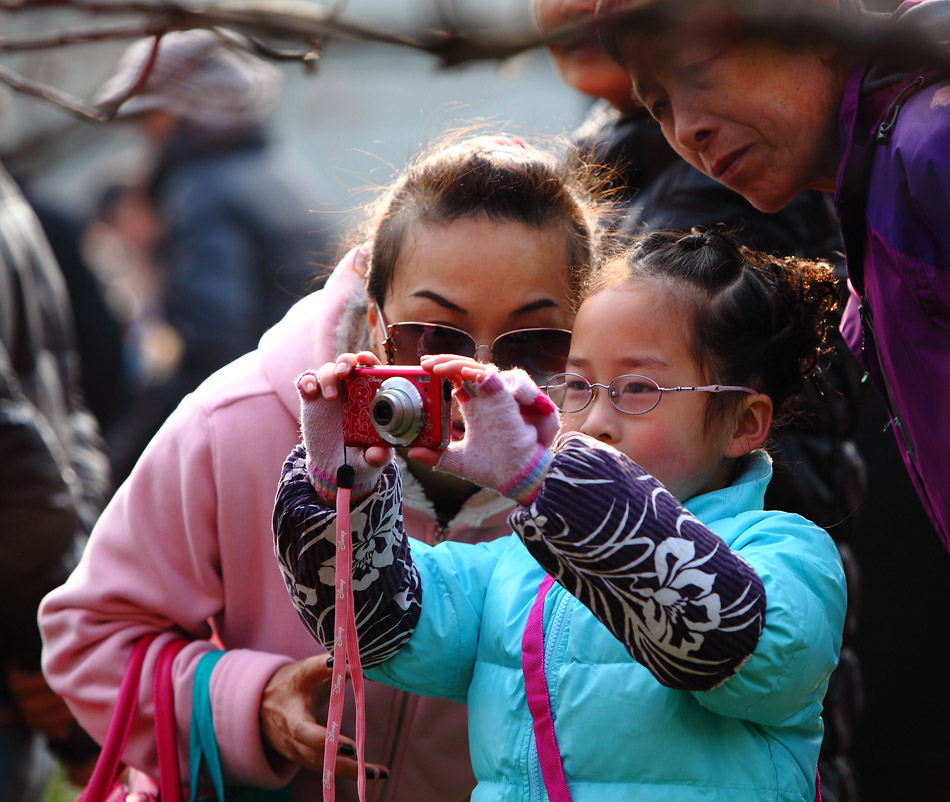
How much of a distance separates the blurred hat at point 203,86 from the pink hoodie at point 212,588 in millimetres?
2556

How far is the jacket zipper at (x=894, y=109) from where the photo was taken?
1.54 m

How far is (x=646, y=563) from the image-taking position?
1.39 m

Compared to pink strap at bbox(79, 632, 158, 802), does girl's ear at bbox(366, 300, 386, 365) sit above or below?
above

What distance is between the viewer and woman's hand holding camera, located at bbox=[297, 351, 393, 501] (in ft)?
4.85

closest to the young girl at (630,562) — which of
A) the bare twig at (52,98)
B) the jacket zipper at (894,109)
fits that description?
the jacket zipper at (894,109)

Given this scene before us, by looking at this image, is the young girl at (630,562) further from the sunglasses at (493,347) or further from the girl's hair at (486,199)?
the girl's hair at (486,199)

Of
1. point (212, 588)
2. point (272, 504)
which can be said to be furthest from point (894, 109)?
point (212, 588)

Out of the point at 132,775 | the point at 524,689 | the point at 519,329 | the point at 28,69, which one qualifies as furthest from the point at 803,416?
the point at 28,69

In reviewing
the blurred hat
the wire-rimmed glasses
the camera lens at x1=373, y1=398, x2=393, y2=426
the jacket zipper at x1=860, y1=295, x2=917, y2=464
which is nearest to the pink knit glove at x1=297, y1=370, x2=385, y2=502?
the camera lens at x1=373, y1=398, x2=393, y2=426

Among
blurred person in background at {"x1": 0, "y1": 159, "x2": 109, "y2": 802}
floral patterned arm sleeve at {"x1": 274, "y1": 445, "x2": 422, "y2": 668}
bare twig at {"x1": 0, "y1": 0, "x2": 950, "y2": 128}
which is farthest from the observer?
blurred person in background at {"x1": 0, "y1": 159, "x2": 109, "y2": 802}

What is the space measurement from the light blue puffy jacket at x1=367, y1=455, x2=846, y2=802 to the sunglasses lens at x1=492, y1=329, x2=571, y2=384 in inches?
15.0

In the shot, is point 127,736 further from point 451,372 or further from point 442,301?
point 451,372

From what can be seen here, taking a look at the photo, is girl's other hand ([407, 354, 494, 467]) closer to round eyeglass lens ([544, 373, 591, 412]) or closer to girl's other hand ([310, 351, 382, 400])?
girl's other hand ([310, 351, 382, 400])

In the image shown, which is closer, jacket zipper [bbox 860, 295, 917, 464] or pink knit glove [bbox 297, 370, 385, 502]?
pink knit glove [bbox 297, 370, 385, 502]
